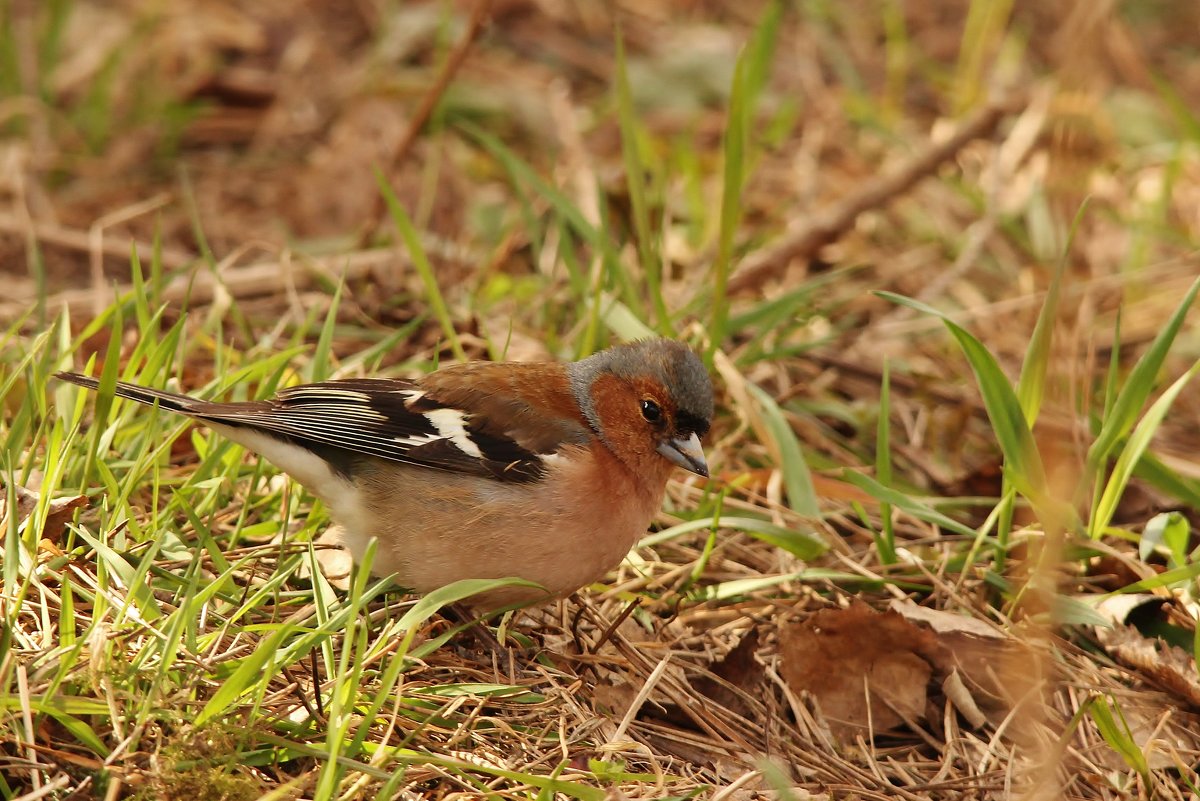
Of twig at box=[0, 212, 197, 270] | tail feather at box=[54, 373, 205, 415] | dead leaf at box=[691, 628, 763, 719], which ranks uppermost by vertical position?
tail feather at box=[54, 373, 205, 415]

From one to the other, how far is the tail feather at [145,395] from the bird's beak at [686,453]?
1.28m

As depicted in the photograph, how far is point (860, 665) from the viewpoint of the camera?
11.5ft

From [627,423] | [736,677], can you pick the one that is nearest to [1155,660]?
[736,677]

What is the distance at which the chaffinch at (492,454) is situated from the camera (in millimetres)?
3316

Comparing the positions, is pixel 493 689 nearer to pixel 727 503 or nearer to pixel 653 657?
pixel 653 657

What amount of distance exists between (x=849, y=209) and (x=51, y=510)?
12.4 ft

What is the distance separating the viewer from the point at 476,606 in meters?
3.39

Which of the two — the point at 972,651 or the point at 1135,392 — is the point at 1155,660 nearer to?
the point at 972,651

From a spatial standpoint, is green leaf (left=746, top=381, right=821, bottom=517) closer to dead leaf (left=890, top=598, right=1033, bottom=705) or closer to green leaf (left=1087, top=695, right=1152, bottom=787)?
dead leaf (left=890, top=598, right=1033, bottom=705)

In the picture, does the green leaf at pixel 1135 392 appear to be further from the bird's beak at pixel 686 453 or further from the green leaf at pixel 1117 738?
the bird's beak at pixel 686 453

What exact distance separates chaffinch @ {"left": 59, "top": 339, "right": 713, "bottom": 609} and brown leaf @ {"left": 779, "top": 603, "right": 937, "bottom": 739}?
21.6 inches

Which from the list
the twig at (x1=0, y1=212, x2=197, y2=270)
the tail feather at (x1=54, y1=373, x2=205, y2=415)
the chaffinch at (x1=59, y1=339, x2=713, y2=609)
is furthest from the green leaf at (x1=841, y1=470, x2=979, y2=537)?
the twig at (x1=0, y1=212, x2=197, y2=270)

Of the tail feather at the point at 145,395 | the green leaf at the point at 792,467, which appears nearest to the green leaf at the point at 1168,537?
the green leaf at the point at 792,467

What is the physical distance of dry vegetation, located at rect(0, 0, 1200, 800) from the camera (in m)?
2.77
